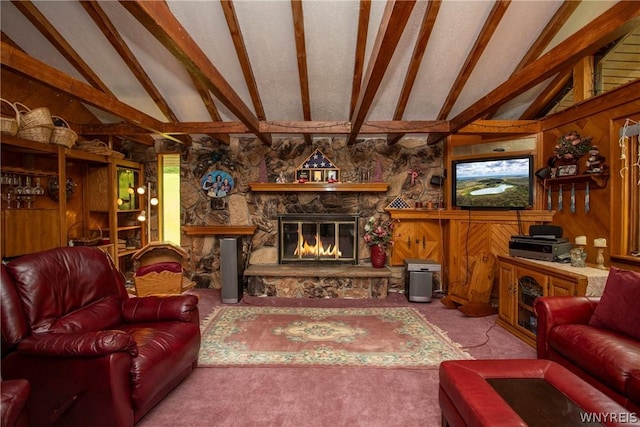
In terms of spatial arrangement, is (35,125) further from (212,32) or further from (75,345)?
(75,345)

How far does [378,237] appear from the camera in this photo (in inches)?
185

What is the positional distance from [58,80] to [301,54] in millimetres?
2233

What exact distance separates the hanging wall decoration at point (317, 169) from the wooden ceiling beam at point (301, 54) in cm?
89

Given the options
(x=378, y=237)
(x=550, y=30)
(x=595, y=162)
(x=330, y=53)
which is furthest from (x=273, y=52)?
(x=595, y=162)

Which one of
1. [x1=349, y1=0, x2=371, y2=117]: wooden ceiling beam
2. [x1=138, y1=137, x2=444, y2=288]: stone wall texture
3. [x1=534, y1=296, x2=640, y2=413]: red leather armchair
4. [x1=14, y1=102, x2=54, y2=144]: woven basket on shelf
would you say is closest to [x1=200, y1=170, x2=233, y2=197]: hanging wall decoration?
[x1=138, y1=137, x2=444, y2=288]: stone wall texture

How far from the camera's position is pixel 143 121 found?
351 centimetres

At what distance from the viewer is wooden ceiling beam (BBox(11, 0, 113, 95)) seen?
286 cm

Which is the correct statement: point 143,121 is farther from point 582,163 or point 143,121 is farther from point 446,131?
point 582,163

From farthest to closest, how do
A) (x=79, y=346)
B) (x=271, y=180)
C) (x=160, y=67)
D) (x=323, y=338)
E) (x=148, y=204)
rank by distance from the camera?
(x=148, y=204) < (x=271, y=180) < (x=160, y=67) < (x=323, y=338) < (x=79, y=346)

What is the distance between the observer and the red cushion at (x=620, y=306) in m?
1.99

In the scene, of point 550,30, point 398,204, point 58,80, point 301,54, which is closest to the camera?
point 58,80

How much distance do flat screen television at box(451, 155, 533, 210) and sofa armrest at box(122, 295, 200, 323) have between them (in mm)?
3838

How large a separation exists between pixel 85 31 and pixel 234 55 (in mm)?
1605

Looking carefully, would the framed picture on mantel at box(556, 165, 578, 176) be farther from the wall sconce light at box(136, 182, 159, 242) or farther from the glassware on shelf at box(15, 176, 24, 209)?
the glassware on shelf at box(15, 176, 24, 209)
